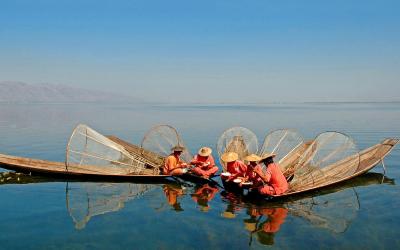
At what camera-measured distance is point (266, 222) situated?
30.9 feet

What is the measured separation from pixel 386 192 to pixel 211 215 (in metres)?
5.98

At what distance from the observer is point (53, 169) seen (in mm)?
13375

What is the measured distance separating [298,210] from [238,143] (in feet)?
17.4

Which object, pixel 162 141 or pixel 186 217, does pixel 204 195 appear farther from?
pixel 162 141

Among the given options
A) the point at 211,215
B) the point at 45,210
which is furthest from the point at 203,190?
the point at 45,210

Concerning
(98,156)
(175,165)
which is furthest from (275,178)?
(98,156)

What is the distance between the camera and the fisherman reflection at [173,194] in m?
10.9

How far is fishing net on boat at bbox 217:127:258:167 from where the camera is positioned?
1510 centimetres

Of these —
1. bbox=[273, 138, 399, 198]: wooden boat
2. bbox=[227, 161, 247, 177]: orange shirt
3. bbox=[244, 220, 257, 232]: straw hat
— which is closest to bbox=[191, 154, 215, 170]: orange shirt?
bbox=[227, 161, 247, 177]: orange shirt

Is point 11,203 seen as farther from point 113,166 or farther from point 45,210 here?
point 113,166

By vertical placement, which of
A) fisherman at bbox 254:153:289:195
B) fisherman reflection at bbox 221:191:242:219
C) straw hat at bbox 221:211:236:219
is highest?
fisherman at bbox 254:153:289:195

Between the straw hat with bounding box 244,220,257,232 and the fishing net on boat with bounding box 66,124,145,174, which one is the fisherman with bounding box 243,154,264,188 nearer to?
the straw hat with bounding box 244,220,257,232

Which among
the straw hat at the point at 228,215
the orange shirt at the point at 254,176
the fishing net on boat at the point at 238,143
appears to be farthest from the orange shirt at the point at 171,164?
the straw hat at the point at 228,215

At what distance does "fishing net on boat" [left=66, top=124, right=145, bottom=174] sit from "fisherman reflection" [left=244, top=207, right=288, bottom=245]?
211 inches
